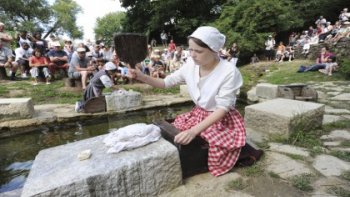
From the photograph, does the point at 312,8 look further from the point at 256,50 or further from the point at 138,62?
the point at 138,62

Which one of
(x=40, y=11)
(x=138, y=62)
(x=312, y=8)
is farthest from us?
(x=40, y=11)

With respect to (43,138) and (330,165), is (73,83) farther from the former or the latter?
(330,165)

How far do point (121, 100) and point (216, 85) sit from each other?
16.1 feet

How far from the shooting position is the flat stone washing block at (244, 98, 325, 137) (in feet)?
11.4

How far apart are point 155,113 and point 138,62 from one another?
4863 millimetres

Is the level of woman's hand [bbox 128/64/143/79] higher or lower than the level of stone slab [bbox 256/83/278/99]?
higher

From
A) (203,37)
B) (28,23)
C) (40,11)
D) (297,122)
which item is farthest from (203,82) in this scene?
(40,11)

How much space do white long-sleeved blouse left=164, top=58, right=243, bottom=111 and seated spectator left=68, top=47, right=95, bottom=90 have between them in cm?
701

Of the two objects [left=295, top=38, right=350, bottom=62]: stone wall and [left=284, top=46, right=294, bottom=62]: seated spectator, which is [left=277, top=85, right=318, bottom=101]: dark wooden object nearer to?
[left=295, top=38, right=350, bottom=62]: stone wall

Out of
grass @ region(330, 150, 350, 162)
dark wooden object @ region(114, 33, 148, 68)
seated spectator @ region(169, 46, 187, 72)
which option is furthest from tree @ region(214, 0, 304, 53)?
dark wooden object @ region(114, 33, 148, 68)

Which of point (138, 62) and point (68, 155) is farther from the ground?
point (138, 62)

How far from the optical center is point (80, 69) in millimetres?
9031

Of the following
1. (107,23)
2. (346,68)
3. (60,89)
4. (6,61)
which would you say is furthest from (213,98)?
(107,23)

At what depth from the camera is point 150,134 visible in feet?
7.82
